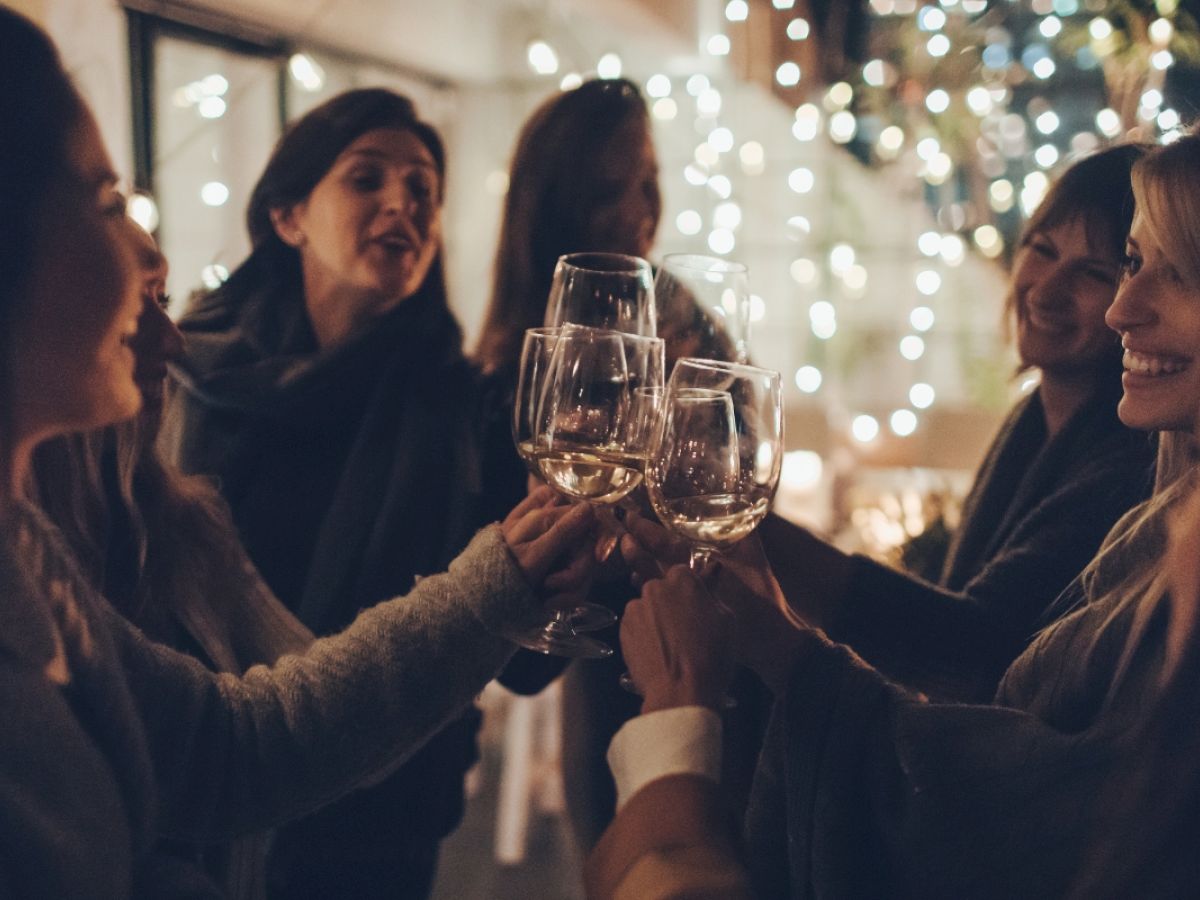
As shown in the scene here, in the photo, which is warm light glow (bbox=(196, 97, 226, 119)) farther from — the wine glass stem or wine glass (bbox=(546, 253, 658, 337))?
the wine glass stem

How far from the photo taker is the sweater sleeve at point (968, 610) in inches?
53.6

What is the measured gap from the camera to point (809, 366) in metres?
5.52

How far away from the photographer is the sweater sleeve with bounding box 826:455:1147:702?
4.47 ft

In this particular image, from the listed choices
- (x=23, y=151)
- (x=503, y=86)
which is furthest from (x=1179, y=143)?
(x=503, y=86)

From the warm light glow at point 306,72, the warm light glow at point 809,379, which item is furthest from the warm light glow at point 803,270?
the warm light glow at point 306,72

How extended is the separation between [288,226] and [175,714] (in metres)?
1.04

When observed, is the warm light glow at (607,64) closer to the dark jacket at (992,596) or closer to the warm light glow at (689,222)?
the warm light glow at (689,222)

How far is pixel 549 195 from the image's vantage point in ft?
5.79

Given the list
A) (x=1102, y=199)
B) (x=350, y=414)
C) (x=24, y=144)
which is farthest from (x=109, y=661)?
(x=1102, y=199)

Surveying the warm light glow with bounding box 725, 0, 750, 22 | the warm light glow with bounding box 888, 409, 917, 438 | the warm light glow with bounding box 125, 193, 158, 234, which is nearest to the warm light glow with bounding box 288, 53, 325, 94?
the warm light glow with bounding box 125, 193, 158, 234

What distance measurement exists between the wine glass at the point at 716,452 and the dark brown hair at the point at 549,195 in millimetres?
801

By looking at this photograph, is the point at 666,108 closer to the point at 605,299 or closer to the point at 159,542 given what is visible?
the point at 605,299

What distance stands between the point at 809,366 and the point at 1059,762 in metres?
4.73

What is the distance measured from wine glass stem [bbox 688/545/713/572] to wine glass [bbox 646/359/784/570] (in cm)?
2
